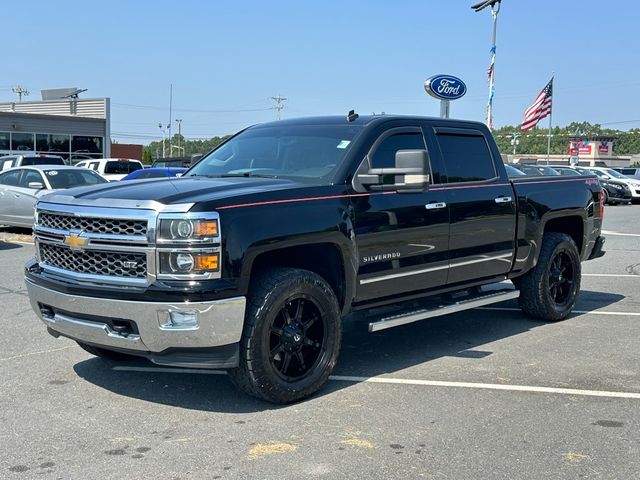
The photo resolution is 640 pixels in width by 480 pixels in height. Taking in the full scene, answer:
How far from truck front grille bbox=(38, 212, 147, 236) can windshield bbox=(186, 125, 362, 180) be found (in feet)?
4.56

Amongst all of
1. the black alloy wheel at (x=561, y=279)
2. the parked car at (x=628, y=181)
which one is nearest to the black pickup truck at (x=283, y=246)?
the black alloy wheel at (x=561, y=279)

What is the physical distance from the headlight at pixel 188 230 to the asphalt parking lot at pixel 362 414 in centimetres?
118

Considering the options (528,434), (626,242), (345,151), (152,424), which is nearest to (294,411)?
(152,424)

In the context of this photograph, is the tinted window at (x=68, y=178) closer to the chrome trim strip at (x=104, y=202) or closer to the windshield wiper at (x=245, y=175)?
the windshield wiper at (x=245, y=175)

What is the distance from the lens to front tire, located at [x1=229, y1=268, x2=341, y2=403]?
15.5 ft

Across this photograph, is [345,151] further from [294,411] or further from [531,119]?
[531,119]

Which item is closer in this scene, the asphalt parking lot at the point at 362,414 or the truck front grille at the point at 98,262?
the asphalt parking lot at the point at 362,414

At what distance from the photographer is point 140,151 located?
6369cm

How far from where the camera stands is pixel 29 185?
49.3 ft

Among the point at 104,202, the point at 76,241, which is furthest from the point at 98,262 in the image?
the point at 104,202

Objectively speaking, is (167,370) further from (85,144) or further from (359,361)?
(85,144)

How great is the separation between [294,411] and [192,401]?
738mm

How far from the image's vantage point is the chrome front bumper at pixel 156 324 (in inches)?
176

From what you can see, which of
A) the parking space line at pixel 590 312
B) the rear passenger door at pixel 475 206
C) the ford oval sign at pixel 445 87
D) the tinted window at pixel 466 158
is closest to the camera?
the rear passenger door at pixel 475 206
